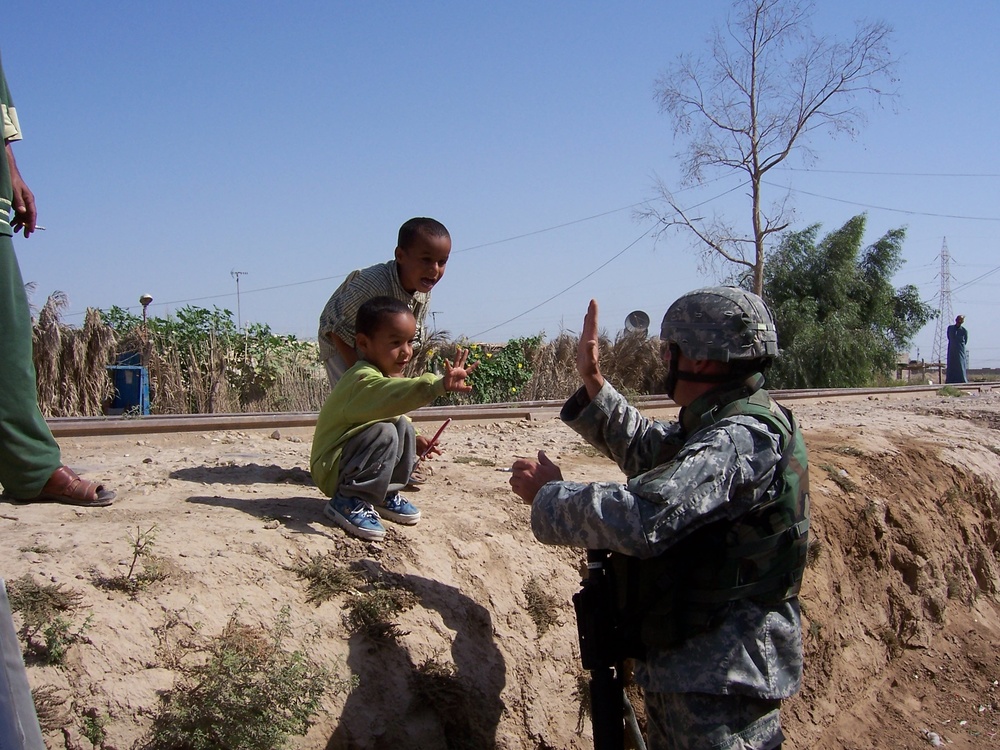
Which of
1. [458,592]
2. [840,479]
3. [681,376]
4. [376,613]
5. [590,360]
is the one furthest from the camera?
[840,479]

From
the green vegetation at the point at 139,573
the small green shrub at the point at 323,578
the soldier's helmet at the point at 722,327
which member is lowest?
the small green shrub at the point at 323,578

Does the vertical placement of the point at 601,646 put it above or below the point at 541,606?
above

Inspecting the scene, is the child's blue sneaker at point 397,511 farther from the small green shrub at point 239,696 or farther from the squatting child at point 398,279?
the small green shrub at point 239,696

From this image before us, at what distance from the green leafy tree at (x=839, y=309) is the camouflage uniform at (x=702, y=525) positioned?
23864mm

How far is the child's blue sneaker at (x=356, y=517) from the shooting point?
3809 millimetres

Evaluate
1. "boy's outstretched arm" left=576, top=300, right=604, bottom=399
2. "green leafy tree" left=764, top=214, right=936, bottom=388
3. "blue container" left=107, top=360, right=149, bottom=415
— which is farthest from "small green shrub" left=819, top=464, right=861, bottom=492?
"green leafy tree" left=764, top=214, right=936, bottom=388

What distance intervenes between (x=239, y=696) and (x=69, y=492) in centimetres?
163

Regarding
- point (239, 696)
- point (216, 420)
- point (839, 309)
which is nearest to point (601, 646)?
point (239, 696)

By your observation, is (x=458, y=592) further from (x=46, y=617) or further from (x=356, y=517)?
(x=46, y=617)

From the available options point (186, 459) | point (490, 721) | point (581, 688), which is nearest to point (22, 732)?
point (490, 721)

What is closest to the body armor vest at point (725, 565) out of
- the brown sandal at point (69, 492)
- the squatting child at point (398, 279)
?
the squatting child at point (398, 279)

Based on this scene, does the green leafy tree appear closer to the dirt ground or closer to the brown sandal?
the dirt ground

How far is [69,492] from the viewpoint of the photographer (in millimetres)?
3850

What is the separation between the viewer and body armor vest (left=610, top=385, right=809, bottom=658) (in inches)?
98.3
